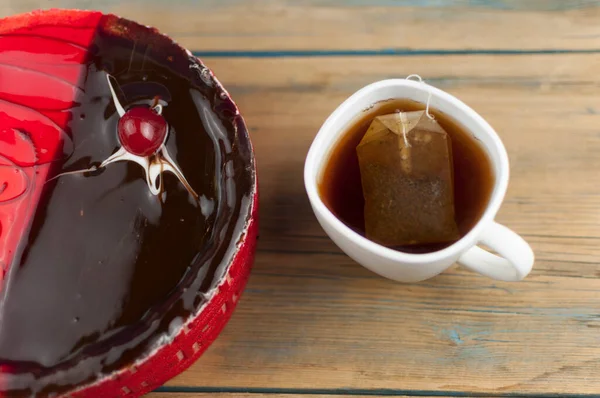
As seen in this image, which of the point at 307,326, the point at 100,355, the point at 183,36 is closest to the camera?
the point at 100,355

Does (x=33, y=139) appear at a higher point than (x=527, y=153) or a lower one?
higher

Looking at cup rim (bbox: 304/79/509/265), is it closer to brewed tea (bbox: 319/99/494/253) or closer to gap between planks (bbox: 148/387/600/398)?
brewed tea (bbox: 319/99/494/253)

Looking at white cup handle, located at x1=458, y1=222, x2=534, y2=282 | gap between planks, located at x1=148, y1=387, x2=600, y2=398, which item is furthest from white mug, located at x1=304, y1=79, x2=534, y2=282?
gap between planks, located at x1=148, y1=387, x2=600, y2=398

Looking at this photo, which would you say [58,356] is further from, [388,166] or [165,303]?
[388,166]

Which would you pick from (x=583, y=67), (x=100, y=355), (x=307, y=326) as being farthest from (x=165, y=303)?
(x=583, y=67)

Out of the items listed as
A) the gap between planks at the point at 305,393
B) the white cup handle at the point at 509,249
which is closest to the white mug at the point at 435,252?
the white cup handle at the point at 509,249
